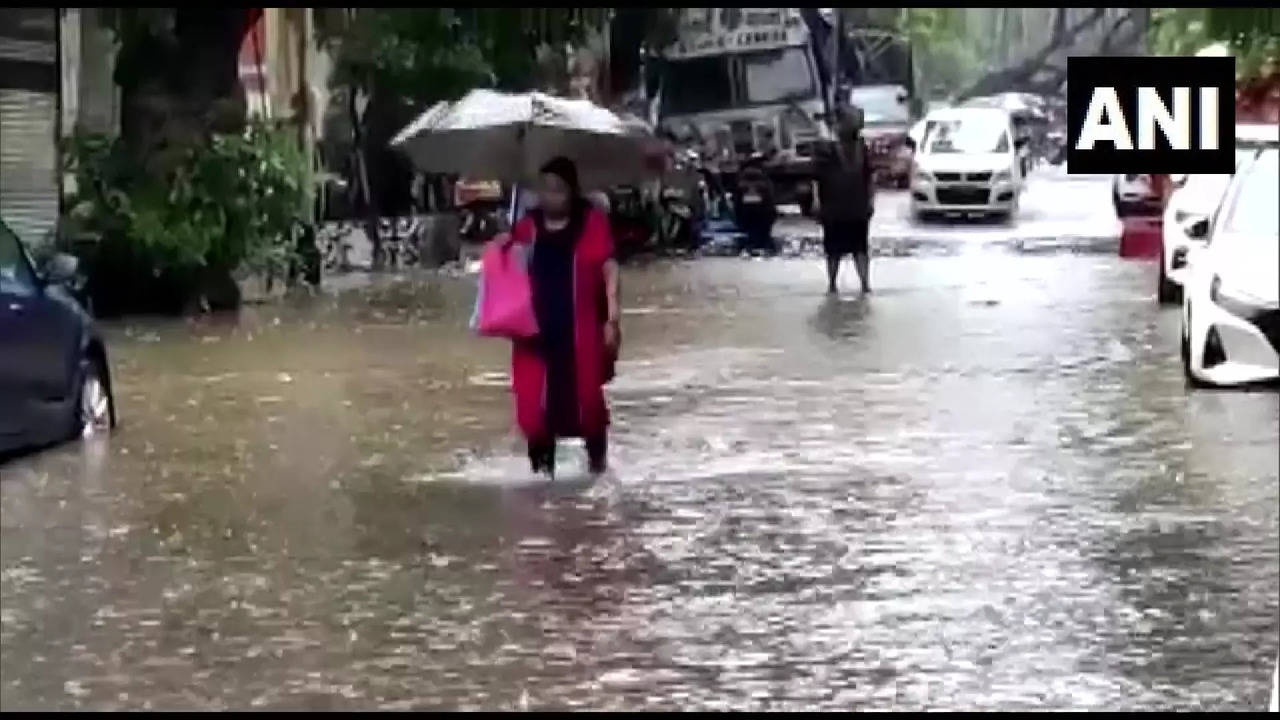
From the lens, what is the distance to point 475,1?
15.3ft

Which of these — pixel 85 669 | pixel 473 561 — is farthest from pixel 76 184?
pixel 85 669

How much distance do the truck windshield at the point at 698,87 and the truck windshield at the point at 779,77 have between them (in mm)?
457

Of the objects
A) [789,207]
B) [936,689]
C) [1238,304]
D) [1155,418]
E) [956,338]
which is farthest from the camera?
[789,207]

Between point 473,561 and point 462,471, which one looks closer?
point 473,561

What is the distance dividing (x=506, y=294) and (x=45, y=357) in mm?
2208

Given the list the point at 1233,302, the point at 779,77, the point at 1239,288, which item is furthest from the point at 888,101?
the point at 1239,288

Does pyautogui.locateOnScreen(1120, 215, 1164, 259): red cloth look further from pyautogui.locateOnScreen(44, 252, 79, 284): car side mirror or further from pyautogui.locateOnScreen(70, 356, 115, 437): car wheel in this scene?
pyautogui.locateOnScreen(44, 252, 79, 284): car side mirror

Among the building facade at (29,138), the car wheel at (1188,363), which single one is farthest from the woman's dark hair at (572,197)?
the car wheel at (1188,363)

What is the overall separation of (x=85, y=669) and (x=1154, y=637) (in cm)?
273

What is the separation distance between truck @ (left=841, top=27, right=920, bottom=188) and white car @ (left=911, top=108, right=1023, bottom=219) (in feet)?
4.34

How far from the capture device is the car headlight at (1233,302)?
7173mm

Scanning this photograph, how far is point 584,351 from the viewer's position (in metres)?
10.5

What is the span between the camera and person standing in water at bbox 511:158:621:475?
10.4 metres

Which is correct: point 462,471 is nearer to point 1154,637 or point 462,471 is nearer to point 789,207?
point 1154,637
